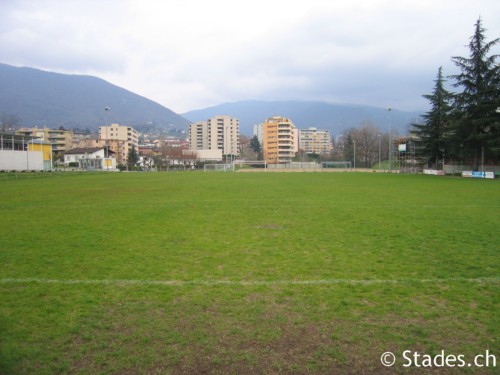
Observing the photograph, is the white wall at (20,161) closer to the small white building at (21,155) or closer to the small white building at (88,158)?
the small white building at (21,155)

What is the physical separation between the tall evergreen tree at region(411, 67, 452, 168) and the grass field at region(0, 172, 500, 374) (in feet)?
162

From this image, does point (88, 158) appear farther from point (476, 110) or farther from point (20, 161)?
point (476, 110)

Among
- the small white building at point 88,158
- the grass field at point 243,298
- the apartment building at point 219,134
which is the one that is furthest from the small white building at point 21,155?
the apartment building at point 219,134

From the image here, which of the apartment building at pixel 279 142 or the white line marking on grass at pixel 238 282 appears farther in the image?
the apartment building at pixel 279 142

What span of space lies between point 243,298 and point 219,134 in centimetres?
17852

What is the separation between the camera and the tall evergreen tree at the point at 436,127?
2181 inches

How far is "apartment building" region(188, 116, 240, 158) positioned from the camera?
179m

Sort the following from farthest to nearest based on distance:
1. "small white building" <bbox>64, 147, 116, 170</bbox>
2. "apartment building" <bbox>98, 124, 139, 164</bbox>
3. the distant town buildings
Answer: "apartment building" <bbox>98, 124, 139, 164</bbox> → "small white building" <bbox>64, 147, 116, 170</bbox> → the distant town buildings

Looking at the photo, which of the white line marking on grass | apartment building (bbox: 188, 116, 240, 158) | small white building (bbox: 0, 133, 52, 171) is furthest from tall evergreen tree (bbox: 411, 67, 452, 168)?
apartment building (bbox: 188, 116, 240, 158)

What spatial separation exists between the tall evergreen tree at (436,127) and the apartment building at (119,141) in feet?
277

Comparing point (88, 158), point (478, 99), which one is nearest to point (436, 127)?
point (478, 99)

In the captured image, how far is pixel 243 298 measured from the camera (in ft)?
18.1

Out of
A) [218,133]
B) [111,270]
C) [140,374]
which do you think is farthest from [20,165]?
[218,133]

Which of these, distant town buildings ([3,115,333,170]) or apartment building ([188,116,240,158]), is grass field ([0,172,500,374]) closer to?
distant town buildings ([3,115,333,170])
